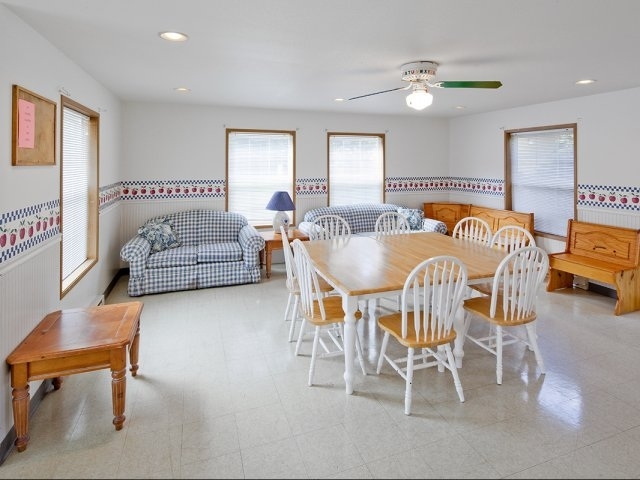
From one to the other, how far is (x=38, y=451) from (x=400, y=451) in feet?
5.96

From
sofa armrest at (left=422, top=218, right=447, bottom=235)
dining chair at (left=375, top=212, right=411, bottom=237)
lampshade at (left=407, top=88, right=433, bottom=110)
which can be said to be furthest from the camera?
sofa armrest at (left=422, top=218, right=447, bottom=235)

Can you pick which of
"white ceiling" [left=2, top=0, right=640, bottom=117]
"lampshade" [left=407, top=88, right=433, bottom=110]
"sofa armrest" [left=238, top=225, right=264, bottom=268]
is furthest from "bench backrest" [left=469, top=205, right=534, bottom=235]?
"sofa armrest" [left=238, top=225, right=264, bottom=268]

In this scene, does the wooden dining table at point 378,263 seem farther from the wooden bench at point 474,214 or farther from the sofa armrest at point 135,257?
the wooden bench at point 474,214

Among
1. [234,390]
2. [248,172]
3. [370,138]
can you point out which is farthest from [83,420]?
[370,138]

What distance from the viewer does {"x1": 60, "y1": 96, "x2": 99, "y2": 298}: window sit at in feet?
10.7

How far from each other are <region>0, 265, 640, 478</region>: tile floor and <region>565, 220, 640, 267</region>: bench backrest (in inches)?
47.7

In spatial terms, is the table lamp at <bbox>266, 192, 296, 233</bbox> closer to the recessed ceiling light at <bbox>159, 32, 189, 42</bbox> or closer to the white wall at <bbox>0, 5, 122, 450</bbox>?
the white wall at <bbox>0, 5, 122, 450</bbox>

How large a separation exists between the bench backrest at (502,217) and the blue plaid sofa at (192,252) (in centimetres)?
344

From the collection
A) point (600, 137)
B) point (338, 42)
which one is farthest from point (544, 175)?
point (338, 42)

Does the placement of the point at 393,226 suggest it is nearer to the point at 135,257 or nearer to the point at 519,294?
the point at 519,294

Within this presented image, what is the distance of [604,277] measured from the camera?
411cm

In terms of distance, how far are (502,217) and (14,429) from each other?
5.79 meters

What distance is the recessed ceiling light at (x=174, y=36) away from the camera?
103 inches

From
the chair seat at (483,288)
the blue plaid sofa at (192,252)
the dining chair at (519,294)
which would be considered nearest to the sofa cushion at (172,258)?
the blue plaid sofa at (192,252)
